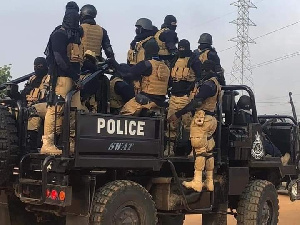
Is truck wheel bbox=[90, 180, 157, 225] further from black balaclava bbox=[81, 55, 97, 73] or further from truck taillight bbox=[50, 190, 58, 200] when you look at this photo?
black balaclava bbox=[81, 55, 97, 73]

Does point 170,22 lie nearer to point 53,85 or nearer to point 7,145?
point 53,85

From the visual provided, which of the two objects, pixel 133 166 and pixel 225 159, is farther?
pixel 225 159

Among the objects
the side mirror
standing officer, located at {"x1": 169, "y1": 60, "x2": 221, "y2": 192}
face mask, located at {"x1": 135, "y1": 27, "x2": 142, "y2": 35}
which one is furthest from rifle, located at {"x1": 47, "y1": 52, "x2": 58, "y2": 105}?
the side mirror

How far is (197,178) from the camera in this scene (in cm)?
660

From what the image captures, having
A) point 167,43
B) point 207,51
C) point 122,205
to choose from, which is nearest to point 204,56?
point 207,51

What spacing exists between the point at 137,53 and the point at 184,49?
Answer: 2.30 ft

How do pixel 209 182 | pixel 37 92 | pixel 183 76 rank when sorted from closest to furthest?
pixel 209 182 → pixel 183 76 → pixel 37 92

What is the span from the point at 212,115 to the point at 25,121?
7.98 ft

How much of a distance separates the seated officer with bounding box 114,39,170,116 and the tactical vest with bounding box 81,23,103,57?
0.68 metres

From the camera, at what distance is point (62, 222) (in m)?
6.41

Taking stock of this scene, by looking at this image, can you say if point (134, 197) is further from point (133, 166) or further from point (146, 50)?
point (146, 50)

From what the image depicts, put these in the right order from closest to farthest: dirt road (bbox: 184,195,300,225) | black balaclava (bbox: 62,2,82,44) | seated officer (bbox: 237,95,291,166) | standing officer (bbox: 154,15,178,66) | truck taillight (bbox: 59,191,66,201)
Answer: truck taillight (bbox: 59,191,66,201)
black balaclava (bbox: 62,2,82,44)
standing officer (bbox: 154,15,178,66)
seated officer (bbox: 237,95,291,166)
dirt road (bbox: 184,195,300,225)

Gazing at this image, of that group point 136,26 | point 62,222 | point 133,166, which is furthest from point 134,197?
point 136,26

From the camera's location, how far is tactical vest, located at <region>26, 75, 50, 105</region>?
7.26 metres
